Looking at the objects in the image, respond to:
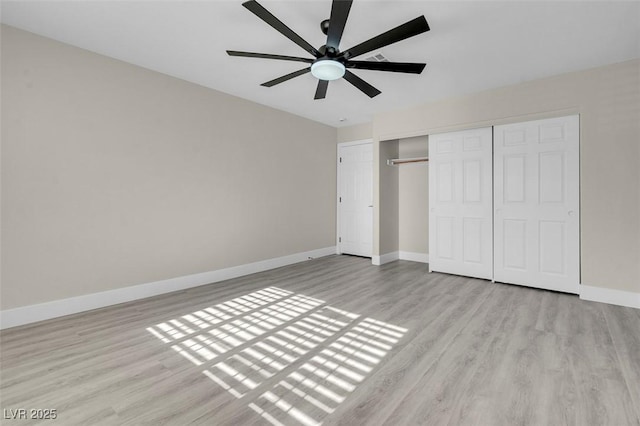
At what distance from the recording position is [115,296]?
3436 millimetres

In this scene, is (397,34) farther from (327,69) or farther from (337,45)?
(327,69)

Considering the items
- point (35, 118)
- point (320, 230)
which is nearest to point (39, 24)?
point (35, 118)

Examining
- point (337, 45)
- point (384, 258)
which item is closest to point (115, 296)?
point (337, 45)

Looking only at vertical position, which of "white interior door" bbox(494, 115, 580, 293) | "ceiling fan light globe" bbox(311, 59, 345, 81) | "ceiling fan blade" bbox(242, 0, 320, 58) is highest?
"ceiling fan blade" bbox(242, 0, 320, 58)

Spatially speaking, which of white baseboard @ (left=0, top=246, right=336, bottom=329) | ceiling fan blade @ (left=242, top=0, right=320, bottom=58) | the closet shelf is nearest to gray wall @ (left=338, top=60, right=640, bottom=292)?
the closet shelf

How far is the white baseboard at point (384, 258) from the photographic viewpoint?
5510 mm

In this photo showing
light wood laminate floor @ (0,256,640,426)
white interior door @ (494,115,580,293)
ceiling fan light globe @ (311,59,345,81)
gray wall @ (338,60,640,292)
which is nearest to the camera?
light wood laminate floor @ (0,256,640,426)

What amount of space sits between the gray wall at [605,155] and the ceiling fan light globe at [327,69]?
2.91 metres

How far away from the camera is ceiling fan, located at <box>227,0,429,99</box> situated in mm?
2014

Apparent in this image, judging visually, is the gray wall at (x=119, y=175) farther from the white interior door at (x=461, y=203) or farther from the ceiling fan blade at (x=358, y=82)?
the white interior door at (x=461, y=203)

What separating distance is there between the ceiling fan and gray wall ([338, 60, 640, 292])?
241cm

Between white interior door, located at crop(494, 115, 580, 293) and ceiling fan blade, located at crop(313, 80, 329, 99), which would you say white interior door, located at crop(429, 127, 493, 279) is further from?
ceiling fan blade, located at crop(313, 80, 329, 99)

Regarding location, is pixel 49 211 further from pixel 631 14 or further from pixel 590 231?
pixel 590 231

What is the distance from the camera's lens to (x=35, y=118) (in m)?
2.93
